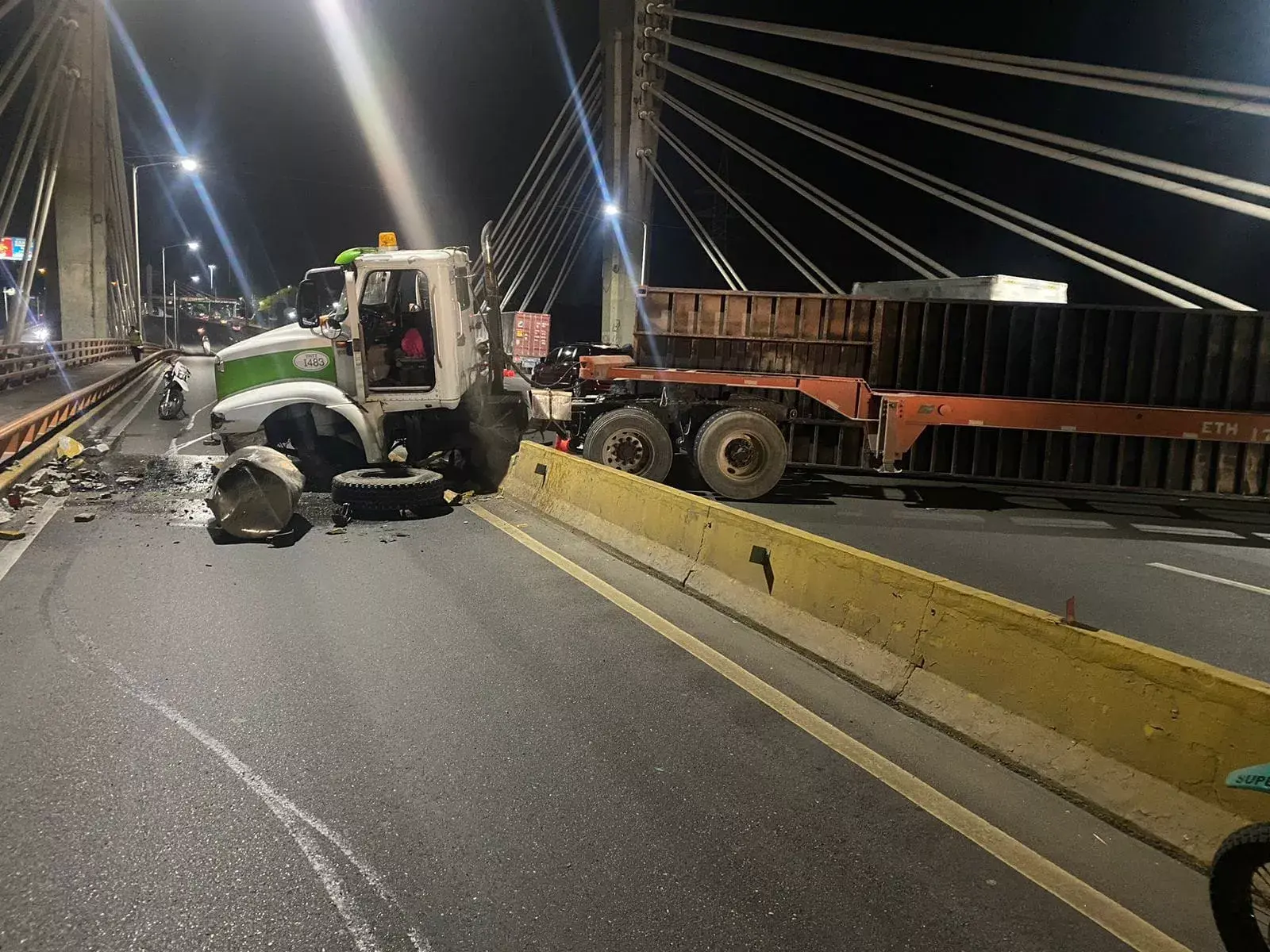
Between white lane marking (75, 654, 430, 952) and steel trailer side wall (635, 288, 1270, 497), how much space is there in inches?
311

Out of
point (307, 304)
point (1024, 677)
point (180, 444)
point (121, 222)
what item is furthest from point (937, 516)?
point (121, 222)

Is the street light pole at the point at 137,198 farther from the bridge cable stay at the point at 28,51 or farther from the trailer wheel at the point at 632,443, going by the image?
the trailer wheel at the point at 632,443

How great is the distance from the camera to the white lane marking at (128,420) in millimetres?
13977

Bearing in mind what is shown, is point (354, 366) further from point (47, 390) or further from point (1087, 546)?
point (47, 390)

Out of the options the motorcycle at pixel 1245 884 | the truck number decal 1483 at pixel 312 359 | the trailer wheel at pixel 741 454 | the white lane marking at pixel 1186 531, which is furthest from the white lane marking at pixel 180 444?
the motorcycle at pixel 1245 884

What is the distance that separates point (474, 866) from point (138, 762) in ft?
5.41

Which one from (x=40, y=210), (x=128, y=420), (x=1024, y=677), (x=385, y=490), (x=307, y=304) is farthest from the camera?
(x=40, y=210)

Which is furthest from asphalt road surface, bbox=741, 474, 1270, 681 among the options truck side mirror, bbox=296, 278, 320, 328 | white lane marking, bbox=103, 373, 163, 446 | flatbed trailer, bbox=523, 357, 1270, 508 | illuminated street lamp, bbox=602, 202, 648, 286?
illuminated street lamp, bbox=602, 202, 648, 286

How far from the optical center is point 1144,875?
3018 mm

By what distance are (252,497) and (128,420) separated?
10726mm

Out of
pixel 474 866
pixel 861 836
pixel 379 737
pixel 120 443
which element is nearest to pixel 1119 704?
pixel 861 836

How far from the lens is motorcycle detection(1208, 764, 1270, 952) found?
2527mm

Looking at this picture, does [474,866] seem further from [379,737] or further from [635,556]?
[635,556]

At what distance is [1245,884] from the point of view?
2576 mm
